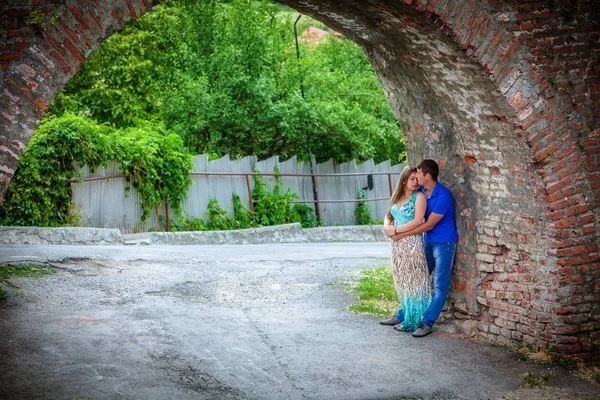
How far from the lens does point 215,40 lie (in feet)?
65.5

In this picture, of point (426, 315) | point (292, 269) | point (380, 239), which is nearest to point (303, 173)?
point (380, 239)

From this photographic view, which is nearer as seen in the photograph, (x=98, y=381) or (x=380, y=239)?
(x=98, y=381)

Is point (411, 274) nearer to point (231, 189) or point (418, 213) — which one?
point (418, 213)

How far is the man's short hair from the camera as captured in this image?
7324 millimetres

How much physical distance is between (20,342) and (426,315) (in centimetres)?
394

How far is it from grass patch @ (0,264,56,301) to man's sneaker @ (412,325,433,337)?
5.04 meters

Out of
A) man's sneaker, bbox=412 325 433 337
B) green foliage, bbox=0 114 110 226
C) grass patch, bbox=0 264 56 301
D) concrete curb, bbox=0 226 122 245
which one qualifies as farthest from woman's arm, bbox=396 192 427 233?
green foliage, bbox=0 114 110 226

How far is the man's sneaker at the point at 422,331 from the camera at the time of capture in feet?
23.9

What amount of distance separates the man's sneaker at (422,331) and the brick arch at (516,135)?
44 centimetres

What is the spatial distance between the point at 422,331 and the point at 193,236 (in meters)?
9.27

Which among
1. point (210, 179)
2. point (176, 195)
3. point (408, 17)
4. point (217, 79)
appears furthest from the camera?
point (217, 79)

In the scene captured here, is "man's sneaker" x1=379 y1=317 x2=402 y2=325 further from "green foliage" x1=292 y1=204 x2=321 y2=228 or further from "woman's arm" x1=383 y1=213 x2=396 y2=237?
"green foliage" x1=292 y1=204 x2=321 y2=228

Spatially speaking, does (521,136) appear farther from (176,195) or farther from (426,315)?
(176,195)

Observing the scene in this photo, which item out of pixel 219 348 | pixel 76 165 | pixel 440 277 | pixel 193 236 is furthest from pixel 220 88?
pixel 219 348
